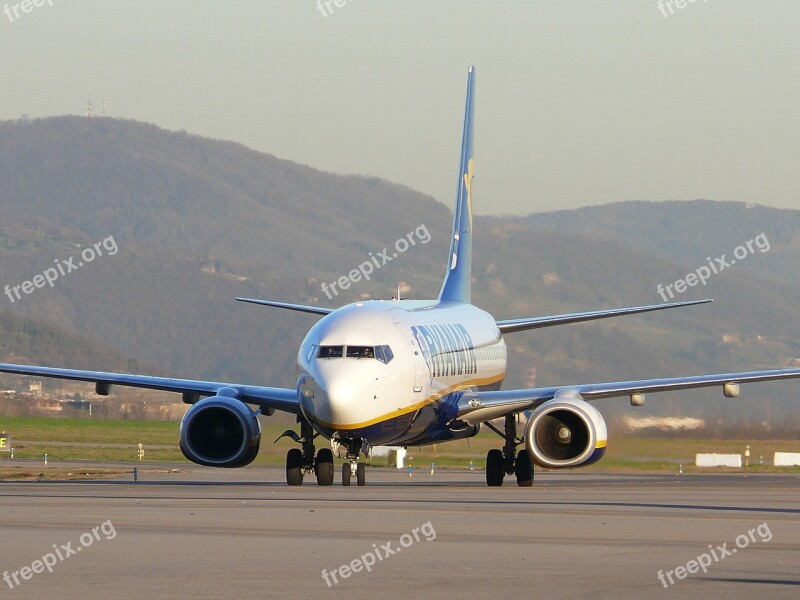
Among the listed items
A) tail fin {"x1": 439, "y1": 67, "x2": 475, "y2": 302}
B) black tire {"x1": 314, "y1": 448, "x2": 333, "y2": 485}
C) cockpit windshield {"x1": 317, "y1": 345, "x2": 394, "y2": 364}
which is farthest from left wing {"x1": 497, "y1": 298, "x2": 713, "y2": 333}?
black tire {"x1": 314, "y1": 448, "x2": 333, "y2": 485}

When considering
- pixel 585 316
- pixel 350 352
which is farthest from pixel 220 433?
pixel 585 316

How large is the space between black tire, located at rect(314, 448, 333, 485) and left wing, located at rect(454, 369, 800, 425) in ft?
12.9

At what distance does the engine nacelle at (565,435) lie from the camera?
33344 millimetres

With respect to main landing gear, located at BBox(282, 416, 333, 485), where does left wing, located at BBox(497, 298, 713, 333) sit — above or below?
above

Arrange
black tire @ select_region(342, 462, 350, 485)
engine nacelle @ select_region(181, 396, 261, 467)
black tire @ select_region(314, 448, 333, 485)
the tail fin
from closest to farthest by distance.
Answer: black tire @ select_region(342, 462, 350, 485)
black tire @ select_region(314, 448, 333, 485)
engine nacelle @ select_region(181, 396, 261, 467)
the tail fin

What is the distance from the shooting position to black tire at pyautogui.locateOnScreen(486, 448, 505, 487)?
119ft

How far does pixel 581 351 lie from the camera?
3147 inches

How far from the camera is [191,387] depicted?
3691cm

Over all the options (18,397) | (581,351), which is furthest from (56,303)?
(581,351)

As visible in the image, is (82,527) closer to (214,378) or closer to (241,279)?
(214,378)

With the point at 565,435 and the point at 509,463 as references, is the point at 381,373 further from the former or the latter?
the point at 509,463

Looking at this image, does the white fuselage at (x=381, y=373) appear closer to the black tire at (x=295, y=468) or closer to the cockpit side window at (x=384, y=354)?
the cockpit side window at (x=384, y=354)

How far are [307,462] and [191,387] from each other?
12.7 ft

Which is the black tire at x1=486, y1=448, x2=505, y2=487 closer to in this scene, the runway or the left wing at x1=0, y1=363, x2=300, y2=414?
the left wing at x1=0, y1=363, x2=300, y2=414
